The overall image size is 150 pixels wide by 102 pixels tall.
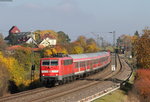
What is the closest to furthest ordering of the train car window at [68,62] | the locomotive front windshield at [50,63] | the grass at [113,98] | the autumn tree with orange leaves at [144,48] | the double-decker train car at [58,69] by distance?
the grass at [113,98], the double-decker train car at [58,69], the locomotive front windshield at [50,63], the train car window at [68,62], the autumn tree with orange leaves at [144,48]

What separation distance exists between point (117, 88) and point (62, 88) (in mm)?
6273

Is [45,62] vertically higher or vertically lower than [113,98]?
higher

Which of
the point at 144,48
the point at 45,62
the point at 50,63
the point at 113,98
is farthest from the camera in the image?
the point at 144,48

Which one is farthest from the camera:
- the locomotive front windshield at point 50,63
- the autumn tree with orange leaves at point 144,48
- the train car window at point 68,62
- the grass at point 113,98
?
the autumn tree with orange leaves at point 144,48

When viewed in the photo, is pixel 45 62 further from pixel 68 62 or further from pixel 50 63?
pixel 68 62

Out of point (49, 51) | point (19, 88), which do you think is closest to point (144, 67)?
point (19, 88)

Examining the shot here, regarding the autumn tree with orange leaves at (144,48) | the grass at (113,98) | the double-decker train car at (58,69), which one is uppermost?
the autumn tree with orange leaves at (144,48)

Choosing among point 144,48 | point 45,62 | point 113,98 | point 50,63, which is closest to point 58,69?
point 50,63

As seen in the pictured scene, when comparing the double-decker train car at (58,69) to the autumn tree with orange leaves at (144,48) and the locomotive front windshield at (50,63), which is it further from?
the autumn tree with orange leaves at (144,48)

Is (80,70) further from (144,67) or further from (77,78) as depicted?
(144,67)

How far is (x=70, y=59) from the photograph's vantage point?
105 feet

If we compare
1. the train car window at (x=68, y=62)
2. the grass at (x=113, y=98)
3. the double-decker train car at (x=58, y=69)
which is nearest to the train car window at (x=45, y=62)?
the double-decker train car at (x=58, y=69)

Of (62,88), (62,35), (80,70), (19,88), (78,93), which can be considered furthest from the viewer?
(62,35)

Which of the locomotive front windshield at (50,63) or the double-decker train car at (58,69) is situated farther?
the locomotive front windshield at (50,63)
